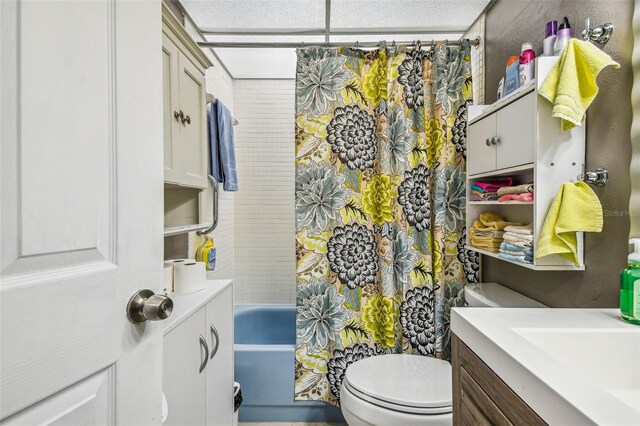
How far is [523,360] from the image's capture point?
2.04 ft

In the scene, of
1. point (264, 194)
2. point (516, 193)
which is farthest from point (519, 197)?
point (264, 194)

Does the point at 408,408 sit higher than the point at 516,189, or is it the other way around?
the point at 516,189

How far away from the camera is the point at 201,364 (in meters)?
1.17

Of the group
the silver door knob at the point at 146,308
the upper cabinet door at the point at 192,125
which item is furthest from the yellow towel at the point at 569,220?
the upper cabinet door at the point at 192,125

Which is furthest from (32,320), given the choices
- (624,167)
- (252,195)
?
(252,195)

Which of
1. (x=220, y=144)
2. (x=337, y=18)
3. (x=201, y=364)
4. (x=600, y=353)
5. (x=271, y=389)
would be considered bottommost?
(x=271, y=389)

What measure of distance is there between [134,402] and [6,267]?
1.13ft

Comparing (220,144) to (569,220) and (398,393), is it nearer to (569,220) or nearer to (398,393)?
(398,393)

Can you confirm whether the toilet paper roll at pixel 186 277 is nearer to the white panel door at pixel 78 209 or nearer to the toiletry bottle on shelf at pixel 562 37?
the white panel door at pixel 78 209

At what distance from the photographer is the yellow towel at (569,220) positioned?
98 cm

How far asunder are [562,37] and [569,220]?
2.09 feet

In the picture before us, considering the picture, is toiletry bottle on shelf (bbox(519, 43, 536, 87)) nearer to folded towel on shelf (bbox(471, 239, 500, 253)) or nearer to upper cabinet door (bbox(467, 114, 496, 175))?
upper cabinet door (bbox(467, 114, 496, 175))

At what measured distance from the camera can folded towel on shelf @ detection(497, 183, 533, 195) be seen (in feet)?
3.79

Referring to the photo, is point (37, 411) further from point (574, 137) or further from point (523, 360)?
point (574, 137)
